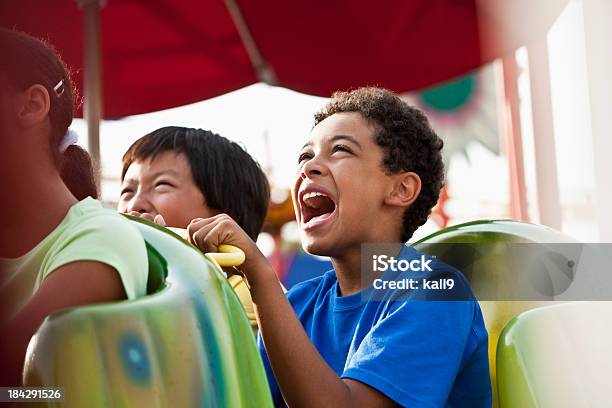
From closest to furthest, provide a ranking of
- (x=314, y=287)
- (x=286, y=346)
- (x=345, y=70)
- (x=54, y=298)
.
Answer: (x=54, y=298)
(x=286, y=346)
(x=314, y=287)
(x=345, y=70)

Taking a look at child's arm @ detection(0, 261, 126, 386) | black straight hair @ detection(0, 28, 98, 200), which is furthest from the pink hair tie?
child's arm @ detection(0, 261, 126, 386)

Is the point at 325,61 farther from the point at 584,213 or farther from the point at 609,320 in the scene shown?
the point at 609,320

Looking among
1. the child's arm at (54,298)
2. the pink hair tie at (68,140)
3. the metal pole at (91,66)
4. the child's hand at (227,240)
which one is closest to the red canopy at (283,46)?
the metal pole at (91,66)

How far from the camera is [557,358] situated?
32.4 inches

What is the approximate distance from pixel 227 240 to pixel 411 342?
0.64ft

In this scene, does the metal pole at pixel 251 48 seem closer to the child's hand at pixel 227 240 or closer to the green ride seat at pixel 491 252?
the green ride seat at pixel 491 252

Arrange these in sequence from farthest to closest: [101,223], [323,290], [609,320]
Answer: [323,290], [609,320], [101,223]

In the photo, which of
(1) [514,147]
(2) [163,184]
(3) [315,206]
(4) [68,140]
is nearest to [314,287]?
(3) [315,206]

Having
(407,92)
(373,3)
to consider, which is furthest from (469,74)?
(373,3)

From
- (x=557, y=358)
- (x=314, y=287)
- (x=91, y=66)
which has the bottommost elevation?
(x=557, y=358)

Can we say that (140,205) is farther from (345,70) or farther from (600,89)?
(345,70)

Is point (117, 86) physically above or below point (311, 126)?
above

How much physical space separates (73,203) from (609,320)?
55 centimetres

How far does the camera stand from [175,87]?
2.36 metres
